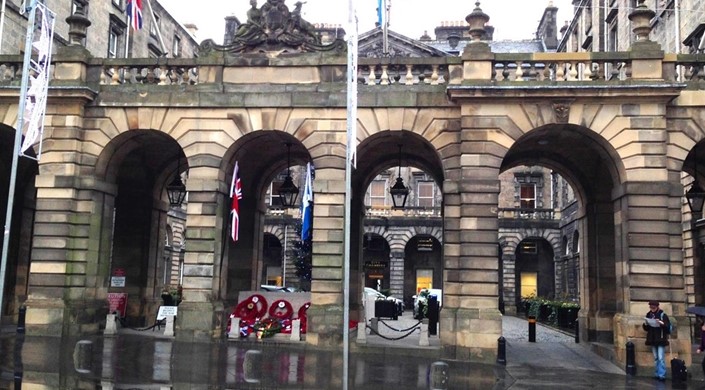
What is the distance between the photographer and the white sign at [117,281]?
74.6ft

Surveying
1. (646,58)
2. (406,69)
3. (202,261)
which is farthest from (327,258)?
(646,58)

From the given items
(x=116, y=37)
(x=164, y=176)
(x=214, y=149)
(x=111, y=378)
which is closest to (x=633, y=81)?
(x=214, y=149)

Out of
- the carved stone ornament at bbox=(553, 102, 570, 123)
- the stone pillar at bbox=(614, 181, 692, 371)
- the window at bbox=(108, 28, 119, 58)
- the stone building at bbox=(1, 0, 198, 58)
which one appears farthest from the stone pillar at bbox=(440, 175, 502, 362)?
the window at bbox=(108, 28, 119, 58)

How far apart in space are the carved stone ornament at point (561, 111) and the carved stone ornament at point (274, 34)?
5.98 metres

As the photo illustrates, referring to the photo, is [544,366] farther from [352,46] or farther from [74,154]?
[74,154]

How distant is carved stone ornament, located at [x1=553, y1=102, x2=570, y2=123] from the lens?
1742cm

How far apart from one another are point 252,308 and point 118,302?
494 centimetres

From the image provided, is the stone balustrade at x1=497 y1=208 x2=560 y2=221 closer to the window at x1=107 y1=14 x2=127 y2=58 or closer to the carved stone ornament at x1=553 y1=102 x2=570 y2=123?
the window at x1=107 y1=14 x2=127 y2=58

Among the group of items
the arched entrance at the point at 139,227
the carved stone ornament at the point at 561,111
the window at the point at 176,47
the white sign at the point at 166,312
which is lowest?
the white sign at the point at 166,312

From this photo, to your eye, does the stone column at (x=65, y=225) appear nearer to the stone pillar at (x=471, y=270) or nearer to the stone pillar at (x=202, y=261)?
the stone pillar at (x=202, y=261)

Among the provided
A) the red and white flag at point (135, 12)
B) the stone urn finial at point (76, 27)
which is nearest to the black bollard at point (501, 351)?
the stone urn finial at point (76, 27)

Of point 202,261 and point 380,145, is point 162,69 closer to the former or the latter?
point 202,261

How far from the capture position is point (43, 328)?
18047mm

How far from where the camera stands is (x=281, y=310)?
795 inches
